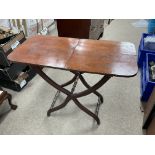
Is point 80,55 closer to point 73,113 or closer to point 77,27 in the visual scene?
point 73,113

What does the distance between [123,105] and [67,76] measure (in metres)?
0.86

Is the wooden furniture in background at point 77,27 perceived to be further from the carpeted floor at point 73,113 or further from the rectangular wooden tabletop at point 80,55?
the rectangular wooden tabletop at point 80,55

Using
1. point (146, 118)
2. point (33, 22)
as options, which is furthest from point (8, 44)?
point (146, 118)

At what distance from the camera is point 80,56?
1.38 metres

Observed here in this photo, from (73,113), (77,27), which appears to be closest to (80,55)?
(73,113)

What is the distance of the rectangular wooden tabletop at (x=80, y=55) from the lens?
4.08 ft

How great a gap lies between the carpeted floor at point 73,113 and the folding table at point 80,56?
359 mm

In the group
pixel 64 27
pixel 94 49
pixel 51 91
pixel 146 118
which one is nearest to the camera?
pixel 94 49

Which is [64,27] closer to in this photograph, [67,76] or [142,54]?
[67,76]

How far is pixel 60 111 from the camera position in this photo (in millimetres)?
1920

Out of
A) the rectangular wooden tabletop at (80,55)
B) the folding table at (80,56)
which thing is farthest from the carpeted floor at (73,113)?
the rectangular wooden tabletop at (80,55)

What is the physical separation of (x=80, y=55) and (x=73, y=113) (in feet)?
2.48

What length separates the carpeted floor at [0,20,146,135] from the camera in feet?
5.68

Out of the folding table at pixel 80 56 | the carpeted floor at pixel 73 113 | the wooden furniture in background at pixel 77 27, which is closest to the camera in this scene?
the folding table at pixel 80 56
